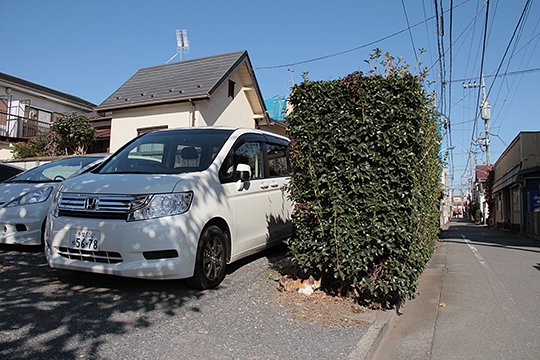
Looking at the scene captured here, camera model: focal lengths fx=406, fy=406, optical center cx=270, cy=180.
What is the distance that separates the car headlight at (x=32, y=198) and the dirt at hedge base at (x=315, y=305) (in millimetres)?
3350

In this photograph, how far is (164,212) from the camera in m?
4.02

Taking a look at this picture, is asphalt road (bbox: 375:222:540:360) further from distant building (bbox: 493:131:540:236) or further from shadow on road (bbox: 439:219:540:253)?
distant building (bbox: 493:131:540:236)

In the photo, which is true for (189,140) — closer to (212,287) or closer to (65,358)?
(212,287)

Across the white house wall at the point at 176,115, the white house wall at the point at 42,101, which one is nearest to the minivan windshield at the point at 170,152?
the white house wall at the point at 176,115

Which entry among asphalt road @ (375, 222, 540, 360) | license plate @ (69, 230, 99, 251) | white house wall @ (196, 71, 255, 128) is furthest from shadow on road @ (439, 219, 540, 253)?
license plate @ (69, 230, 99, 251)

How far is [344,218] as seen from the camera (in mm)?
4293

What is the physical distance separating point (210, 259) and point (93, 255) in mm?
1174

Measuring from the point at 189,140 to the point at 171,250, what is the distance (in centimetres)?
182

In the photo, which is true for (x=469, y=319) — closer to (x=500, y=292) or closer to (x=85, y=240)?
(x=500, y=292)

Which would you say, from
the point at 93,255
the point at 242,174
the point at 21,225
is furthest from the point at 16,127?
the point at 93,255

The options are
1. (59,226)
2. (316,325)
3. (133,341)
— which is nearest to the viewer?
(133,341)

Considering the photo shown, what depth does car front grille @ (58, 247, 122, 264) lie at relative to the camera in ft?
13.0

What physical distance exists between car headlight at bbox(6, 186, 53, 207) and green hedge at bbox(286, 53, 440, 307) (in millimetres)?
3585

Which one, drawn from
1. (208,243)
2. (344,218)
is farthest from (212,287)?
(344,218)
